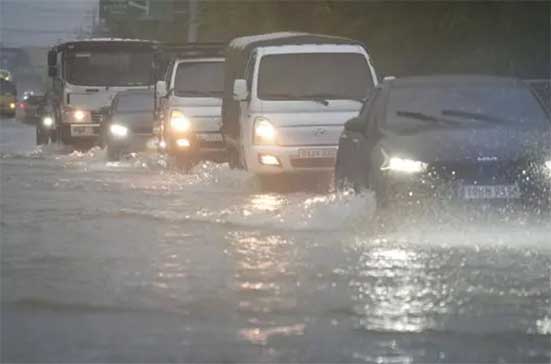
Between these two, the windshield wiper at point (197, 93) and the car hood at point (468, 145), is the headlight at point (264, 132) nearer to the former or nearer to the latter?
the windshield wiper at point (197, 93)

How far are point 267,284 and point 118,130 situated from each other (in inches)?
636

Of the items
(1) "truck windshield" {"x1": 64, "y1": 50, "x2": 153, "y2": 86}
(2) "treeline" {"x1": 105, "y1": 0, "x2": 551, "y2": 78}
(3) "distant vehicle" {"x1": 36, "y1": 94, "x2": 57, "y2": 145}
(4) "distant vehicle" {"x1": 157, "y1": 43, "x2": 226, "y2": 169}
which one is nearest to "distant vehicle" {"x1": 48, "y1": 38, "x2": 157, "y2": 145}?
(1) "truck windshield" {"x1": 64, "y1": 50, "x2": 153, "y2": 86}

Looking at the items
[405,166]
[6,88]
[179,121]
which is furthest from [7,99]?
[405,166]

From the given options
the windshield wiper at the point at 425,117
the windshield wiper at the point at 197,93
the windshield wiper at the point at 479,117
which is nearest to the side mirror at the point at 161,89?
the windshield wiper at the point at 197,93

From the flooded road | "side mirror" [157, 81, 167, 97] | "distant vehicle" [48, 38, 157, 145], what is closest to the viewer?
the flooded road

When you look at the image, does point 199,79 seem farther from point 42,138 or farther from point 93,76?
point 42,138

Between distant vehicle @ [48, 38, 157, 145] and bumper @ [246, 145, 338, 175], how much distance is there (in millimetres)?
12116

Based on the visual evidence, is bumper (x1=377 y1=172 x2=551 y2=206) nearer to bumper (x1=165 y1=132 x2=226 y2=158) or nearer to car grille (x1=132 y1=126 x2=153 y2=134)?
bumper (x1=165 y1=132 x2=226 y2=158)

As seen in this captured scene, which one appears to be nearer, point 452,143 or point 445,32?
point 452,143

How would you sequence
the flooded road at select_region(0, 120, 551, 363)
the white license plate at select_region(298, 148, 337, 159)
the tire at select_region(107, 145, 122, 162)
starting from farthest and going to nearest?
the tire at select_region(107, 145, 122, 162)
the white license plate at select_region(298, 148, 337, 159)
the flooded road at select_region(0, 120, 551, 363)

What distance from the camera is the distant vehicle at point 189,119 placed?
70.4 feet

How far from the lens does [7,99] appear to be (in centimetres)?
6794

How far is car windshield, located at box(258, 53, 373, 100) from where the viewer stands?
1822 cm

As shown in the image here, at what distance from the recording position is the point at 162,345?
788cm
